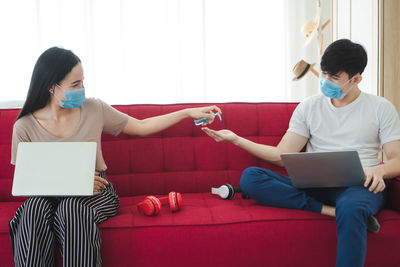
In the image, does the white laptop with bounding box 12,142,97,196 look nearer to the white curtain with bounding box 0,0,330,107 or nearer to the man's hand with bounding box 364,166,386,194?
the man's hand with bounding box 364,166,386,194

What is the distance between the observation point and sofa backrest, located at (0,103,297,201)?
1.84 metres

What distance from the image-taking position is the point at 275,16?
361cm

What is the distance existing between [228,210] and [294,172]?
0.30 m

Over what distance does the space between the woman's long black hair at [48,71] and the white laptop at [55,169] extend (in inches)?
11.4

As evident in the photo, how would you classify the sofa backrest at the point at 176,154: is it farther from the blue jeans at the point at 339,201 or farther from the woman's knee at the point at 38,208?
the woman's knee at the point at 38,208

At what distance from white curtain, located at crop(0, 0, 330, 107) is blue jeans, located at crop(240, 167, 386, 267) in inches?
84.1

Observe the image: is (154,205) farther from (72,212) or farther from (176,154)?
(176,154)

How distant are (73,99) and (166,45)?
2.14 metres

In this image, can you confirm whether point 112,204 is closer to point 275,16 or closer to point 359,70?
point 359,70

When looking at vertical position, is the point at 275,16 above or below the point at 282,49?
above

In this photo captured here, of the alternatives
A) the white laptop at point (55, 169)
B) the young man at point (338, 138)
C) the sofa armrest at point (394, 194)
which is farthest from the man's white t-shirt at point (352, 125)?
the white laptop at point (55, 169)

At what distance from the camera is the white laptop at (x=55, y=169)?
129 cm

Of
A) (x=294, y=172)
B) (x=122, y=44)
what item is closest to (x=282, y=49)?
(x=122, y=44)

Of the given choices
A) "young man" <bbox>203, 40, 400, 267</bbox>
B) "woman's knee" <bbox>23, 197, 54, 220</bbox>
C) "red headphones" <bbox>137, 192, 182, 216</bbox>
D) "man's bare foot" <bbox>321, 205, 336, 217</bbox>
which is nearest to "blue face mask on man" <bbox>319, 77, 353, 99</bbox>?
"young man" <bbox>203, 40, 400, 267</bbox>
